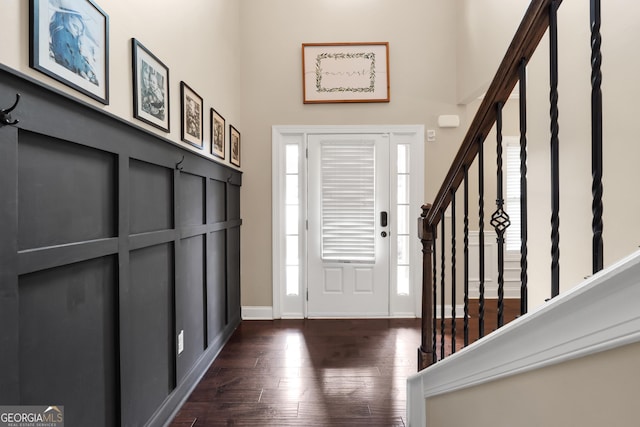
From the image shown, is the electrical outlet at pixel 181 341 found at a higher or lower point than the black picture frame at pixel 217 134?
lower

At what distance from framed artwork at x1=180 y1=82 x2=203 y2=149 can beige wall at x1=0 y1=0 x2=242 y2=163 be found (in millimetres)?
40

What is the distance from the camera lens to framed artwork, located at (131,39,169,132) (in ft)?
5.20

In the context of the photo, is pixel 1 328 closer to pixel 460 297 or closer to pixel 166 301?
pixel 166 301

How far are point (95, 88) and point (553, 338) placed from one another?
1.60 m

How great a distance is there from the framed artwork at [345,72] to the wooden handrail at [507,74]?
2.53m

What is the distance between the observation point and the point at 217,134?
2836mm

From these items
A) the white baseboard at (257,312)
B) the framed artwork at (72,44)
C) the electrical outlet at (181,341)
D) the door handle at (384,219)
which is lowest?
the white baseboard at (257,312)

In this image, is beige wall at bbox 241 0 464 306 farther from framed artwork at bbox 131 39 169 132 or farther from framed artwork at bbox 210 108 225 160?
framed artwork at bbox 131 39 169 132

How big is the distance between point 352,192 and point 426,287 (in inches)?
76.4

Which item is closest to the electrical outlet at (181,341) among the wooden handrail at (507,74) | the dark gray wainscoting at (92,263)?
the dark gray wainscoting at (92,263)

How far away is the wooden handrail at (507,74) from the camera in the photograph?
2.78 ft

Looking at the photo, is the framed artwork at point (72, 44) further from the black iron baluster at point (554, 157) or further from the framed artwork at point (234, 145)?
the framed artwork at point (234, 145)

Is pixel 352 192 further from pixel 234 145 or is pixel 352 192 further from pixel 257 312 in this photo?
pixel 257 312

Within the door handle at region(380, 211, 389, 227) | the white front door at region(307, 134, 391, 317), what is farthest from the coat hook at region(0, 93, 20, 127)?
the door handle at region(380, 211, 389, 227)
